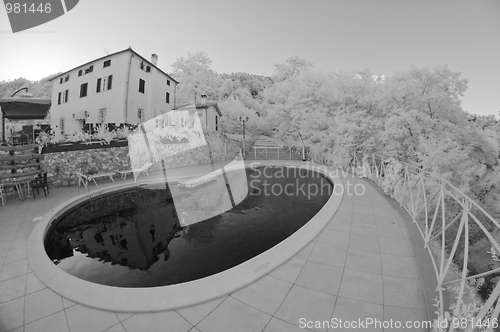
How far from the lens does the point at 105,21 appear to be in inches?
377

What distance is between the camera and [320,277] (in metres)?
3.16

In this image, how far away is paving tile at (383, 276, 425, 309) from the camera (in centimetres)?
265

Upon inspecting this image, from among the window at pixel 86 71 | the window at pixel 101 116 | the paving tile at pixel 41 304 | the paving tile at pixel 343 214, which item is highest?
the window at pixel 86 71

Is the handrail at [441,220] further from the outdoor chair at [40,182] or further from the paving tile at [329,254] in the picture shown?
the outdoor chair at [40,182]

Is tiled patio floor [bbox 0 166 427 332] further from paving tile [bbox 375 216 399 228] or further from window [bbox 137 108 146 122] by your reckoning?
window [bbox 137 108 146 122]

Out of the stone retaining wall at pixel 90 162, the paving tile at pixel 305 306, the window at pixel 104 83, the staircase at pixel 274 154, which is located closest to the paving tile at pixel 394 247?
the paving tile at pixel 305 306

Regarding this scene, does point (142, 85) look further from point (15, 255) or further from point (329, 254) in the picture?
point (329, 254)

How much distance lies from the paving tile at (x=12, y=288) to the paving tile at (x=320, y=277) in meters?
4.18

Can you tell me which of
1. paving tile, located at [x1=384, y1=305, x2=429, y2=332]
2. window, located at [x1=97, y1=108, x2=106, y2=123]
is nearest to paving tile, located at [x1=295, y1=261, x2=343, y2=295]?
paving tile, located at [x1=384, y1=305, x2=429, y2=332]

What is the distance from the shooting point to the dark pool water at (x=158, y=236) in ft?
13.2

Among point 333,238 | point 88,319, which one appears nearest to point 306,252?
point 333,238

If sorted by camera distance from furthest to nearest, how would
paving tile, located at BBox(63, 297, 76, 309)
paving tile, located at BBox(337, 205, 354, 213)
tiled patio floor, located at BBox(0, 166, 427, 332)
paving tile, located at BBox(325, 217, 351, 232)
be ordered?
paving tile, located at BBox(337, 205, 354, 213)
paving tile, located at BBox(325, 217, 351, 232)
paving tile, located at BBox(63, 297, 76, 309)
tiled patio floor, located at BBox(0, 166, 427, 332)

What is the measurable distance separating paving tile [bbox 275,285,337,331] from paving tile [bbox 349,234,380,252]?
1.69m

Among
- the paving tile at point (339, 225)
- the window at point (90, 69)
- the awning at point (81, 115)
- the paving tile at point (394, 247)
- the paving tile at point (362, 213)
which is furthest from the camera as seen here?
the window at point (90, 69)
